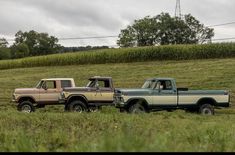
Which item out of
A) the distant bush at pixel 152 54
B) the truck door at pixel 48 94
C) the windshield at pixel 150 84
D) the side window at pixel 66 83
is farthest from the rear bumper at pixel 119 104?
the distant bush at pixel 152 54

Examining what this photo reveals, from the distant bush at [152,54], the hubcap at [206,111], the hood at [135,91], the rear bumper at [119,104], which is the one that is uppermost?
the distant bush at [152,54]

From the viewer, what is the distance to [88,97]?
25016 mm

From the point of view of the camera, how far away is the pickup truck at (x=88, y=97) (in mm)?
24844

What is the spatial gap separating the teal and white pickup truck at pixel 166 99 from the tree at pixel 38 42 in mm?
90225

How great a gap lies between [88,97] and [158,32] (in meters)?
79.7

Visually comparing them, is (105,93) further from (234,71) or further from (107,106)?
(234,71)

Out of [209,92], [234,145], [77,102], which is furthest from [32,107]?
[234,145]

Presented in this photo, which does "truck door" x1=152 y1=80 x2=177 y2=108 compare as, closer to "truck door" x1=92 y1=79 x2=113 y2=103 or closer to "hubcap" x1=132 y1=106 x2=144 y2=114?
"hubcap" x1=132 y1=106 x2=144 y2=114

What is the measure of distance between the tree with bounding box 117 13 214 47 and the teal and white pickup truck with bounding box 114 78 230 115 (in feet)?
253

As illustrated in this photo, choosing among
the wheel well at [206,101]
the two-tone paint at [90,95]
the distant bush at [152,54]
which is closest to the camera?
the wheel well at [206,101]

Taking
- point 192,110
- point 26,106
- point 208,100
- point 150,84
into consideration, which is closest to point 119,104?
point 150,84

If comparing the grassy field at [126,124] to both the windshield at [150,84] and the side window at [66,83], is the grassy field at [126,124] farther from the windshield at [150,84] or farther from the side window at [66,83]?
the side window at [66,83]

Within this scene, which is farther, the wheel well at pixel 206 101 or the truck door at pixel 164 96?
the wheel well at pixel 206 101

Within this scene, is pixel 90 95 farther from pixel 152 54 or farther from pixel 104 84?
pixel 152 54
